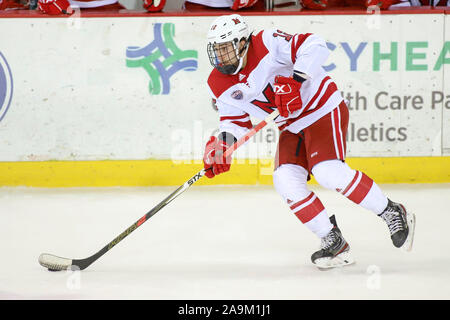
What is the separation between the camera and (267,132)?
14.9ft

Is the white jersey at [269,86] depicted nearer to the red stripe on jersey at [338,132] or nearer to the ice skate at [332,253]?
the red stripe on jersey at [338,132]

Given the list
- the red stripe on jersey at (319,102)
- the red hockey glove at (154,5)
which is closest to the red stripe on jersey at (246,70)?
the red stripe on jersey at (319,102)

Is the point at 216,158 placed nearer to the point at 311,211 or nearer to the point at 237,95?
the point at 237,95

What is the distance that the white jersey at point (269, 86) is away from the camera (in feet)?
9.49

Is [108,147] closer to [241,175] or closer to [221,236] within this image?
[241,175]

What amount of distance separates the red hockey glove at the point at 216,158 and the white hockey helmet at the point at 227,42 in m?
0.33

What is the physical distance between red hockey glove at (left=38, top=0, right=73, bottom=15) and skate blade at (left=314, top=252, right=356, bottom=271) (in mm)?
2454

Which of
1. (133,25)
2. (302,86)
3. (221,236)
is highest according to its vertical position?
(133,25)

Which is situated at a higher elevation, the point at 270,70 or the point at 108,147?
the point at 270,70

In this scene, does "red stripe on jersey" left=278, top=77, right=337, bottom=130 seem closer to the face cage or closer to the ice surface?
the face cage

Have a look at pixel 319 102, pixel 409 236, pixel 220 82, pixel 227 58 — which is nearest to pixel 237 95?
pixel 220 82

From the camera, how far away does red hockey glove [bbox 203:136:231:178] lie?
296cm

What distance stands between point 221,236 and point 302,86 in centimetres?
94
